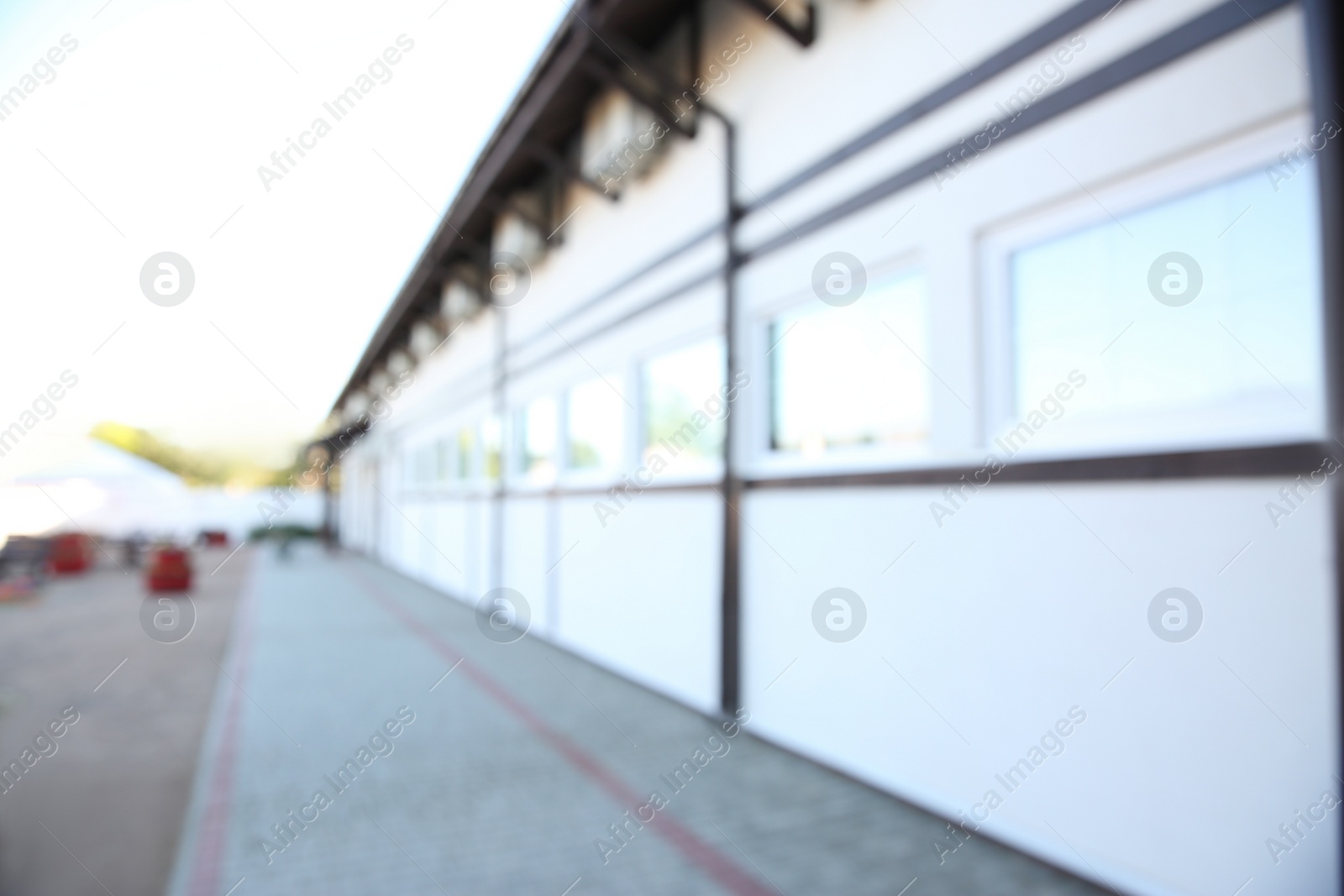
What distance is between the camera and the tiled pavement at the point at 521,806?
10.8 ft

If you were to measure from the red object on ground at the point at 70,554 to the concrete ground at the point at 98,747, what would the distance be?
7.50 m

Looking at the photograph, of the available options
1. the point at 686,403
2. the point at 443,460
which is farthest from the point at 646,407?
the point at 443,460

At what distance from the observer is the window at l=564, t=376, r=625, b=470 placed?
315 inches

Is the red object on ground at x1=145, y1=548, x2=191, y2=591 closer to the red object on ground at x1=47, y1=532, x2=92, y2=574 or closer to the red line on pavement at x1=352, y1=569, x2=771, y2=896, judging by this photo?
the red object on ground at x1=47, y1=532, x2=92, y2=574

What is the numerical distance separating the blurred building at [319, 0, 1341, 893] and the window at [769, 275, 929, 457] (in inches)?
1.1

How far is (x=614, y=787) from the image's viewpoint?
441 centimetres

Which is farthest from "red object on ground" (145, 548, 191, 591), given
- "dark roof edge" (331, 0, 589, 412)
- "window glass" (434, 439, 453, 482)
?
"dark roof edge" (331, 0, 589, 412)

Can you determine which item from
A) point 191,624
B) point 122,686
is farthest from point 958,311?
point 191,624

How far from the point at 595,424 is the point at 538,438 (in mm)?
1988

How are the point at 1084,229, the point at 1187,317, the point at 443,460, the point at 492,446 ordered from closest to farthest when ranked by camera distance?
the point at 1187,317 < the point at 1084,229 < the point at 492,446 < the point at 443,460

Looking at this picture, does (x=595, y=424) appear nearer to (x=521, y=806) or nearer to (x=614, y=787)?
(x=614, y=787)

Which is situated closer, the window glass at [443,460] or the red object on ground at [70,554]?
the window glass at [443,460]

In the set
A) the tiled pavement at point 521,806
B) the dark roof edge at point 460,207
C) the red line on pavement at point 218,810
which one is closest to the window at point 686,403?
the tiled pavement at point 521,806

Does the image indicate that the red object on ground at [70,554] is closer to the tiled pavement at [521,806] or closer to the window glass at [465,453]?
the window glass at [465,453]
